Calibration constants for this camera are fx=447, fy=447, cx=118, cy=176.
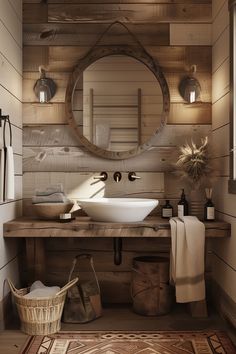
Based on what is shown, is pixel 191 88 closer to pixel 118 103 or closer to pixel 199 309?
pixel 118 103

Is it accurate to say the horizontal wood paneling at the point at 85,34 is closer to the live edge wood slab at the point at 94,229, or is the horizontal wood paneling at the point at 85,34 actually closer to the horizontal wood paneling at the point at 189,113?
the horizontal wood paneling at the point at 189,113

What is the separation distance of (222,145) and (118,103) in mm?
851

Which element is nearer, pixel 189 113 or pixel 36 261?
pixel 36 261

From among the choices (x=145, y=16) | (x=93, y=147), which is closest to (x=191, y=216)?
(x=93, y=147)

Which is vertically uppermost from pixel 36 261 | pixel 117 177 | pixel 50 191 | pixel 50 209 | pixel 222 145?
pixel 222 145

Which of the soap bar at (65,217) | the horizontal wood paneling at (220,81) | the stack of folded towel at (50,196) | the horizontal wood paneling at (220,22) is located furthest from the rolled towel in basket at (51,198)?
the horizontal wood paneling at (220,22)

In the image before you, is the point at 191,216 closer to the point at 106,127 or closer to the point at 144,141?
the point at 144,141

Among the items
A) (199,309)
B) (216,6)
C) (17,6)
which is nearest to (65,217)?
(199,309)

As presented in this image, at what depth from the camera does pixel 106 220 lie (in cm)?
302

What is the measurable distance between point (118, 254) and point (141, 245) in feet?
0.79

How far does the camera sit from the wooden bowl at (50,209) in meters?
3.14

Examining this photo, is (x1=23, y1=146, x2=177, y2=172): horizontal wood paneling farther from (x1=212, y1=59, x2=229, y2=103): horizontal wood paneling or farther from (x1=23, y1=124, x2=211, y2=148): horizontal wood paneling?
(x1=212, y1=59, x2=229, y2=103): horizontal wood paneling

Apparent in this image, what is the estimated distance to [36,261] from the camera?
3264 millimetres

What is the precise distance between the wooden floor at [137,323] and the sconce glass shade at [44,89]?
5.48 feet
